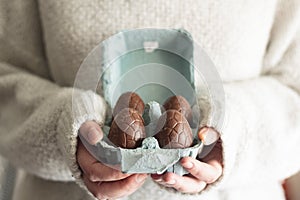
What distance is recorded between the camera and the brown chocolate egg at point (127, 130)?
46cm

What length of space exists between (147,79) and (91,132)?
7 centimetres

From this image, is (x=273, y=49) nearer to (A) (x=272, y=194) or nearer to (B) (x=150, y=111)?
(A) (x=272, y=194)

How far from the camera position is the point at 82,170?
1.81 feet

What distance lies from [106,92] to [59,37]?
16 centimetres

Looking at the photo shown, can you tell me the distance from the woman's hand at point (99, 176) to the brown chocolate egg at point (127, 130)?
19 mm

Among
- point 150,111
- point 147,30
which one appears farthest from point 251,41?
point 150,111

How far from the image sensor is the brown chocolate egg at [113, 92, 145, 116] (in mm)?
483

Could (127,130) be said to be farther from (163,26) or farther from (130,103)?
(163,26)

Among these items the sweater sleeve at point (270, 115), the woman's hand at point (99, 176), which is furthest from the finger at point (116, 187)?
the sweater sleeve at point (270, 115)

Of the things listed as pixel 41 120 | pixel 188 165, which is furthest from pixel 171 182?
pixel 41 120

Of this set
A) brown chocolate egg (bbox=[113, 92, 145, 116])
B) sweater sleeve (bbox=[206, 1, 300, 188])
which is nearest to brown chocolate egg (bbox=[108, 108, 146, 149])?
brown chocolate egg (bbox=[113, 92, 145, 116])

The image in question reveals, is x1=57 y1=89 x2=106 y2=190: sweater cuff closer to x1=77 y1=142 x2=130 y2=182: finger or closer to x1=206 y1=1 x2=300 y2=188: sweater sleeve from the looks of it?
x1=77 y1=142 x2=130 y2=182: finger

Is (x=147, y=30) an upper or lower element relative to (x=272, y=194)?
upper

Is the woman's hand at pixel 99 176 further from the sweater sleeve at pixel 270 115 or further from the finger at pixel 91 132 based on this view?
the sweater sleeve at pixel 270 115
